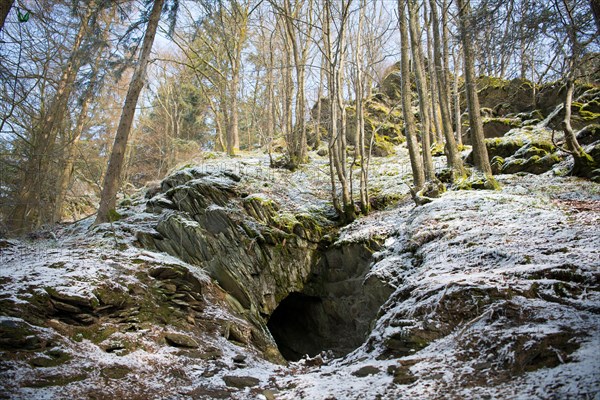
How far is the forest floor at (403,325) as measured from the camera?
3.08 m

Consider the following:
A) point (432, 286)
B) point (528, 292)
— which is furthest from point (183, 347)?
point (528, 292)

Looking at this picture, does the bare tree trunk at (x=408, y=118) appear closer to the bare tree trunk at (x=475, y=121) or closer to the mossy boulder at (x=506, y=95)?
the bare tree trunk at (x=475, y=121)

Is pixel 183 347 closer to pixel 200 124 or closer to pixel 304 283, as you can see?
pixel 304 283

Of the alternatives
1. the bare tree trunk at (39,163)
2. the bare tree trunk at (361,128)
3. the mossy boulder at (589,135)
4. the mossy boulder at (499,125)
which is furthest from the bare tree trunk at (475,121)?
the bare tree trunk at (39,163)

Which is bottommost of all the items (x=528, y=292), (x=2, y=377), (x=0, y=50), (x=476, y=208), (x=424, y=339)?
(x=424, y=339)

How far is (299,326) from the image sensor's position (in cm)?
938

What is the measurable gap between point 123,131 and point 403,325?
791 centimetres

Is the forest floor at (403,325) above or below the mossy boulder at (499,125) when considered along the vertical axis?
below

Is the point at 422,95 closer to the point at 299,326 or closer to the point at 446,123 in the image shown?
the point at 446,123

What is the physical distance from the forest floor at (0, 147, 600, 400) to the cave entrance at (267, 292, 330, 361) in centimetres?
274

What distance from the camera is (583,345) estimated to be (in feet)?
9.16

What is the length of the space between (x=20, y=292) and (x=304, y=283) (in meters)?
5.71

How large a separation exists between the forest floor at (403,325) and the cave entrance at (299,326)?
2739mm

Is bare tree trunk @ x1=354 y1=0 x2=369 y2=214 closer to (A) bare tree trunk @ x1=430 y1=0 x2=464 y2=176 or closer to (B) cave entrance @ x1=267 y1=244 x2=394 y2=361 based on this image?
(B) cave entrance @ x1=267 y1=244 x2=394 y2=361
